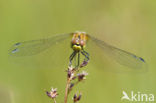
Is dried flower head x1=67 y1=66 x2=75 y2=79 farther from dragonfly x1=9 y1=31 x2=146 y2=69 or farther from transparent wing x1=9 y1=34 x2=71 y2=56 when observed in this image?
transparent wing x1=9 y1=34 x2=71 y2=56

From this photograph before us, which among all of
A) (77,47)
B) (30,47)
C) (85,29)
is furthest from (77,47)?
(85,29)

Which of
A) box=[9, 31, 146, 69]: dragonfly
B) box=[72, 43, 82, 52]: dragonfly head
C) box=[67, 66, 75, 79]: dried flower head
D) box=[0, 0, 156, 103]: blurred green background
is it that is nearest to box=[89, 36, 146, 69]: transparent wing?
box=[9, 31, 146, 69]: dragonfly

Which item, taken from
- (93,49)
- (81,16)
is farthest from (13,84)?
(81,16)

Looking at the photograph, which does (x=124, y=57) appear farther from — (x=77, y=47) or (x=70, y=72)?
(x=70, y=72)

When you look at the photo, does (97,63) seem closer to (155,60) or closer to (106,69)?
(106,69)

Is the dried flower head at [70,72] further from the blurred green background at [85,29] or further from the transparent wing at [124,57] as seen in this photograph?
the blurred green background at [85,29]

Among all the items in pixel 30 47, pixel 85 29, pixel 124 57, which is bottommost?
pixel 85 29
